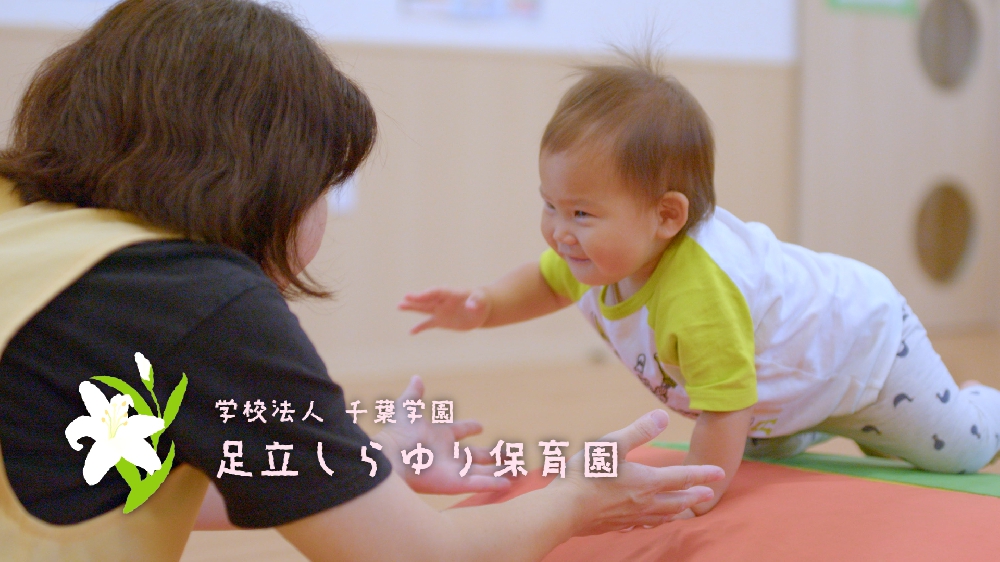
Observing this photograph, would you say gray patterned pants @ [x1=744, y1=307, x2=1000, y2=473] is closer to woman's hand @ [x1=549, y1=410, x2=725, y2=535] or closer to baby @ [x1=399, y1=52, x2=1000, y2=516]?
baby @ [x1=399, y1=52, x2=1000, y2=516]

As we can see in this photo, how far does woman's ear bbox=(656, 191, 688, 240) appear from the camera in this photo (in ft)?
3.24

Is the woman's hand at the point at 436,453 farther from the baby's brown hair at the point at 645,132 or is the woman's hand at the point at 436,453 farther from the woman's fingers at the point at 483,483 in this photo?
the baby's brown hair at the point at 645,132

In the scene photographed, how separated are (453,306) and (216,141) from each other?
642mm

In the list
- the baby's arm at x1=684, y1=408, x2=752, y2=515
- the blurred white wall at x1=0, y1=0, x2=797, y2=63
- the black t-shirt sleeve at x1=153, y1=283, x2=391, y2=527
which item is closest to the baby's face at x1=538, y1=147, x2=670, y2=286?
the baby's arm at x1=684, y1=408, x2=752, y2=515

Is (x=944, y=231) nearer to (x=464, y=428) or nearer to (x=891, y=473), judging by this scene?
(x=891, y=473)

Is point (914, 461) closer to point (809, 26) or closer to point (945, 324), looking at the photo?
point (809, 26)

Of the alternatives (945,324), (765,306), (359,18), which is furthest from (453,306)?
(945,324)

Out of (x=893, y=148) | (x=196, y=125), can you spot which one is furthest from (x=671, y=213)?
(x=893, y=148)

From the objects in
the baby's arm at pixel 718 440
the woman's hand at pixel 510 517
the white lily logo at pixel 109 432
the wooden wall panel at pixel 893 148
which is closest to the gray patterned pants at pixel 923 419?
the baby's arm at pixel 718 440

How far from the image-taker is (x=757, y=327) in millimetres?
1014

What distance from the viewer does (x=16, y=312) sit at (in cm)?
58

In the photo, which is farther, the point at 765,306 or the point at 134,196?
the point at 765,306

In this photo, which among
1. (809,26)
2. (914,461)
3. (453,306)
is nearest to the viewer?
(914,461)

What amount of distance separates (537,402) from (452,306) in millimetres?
1139
